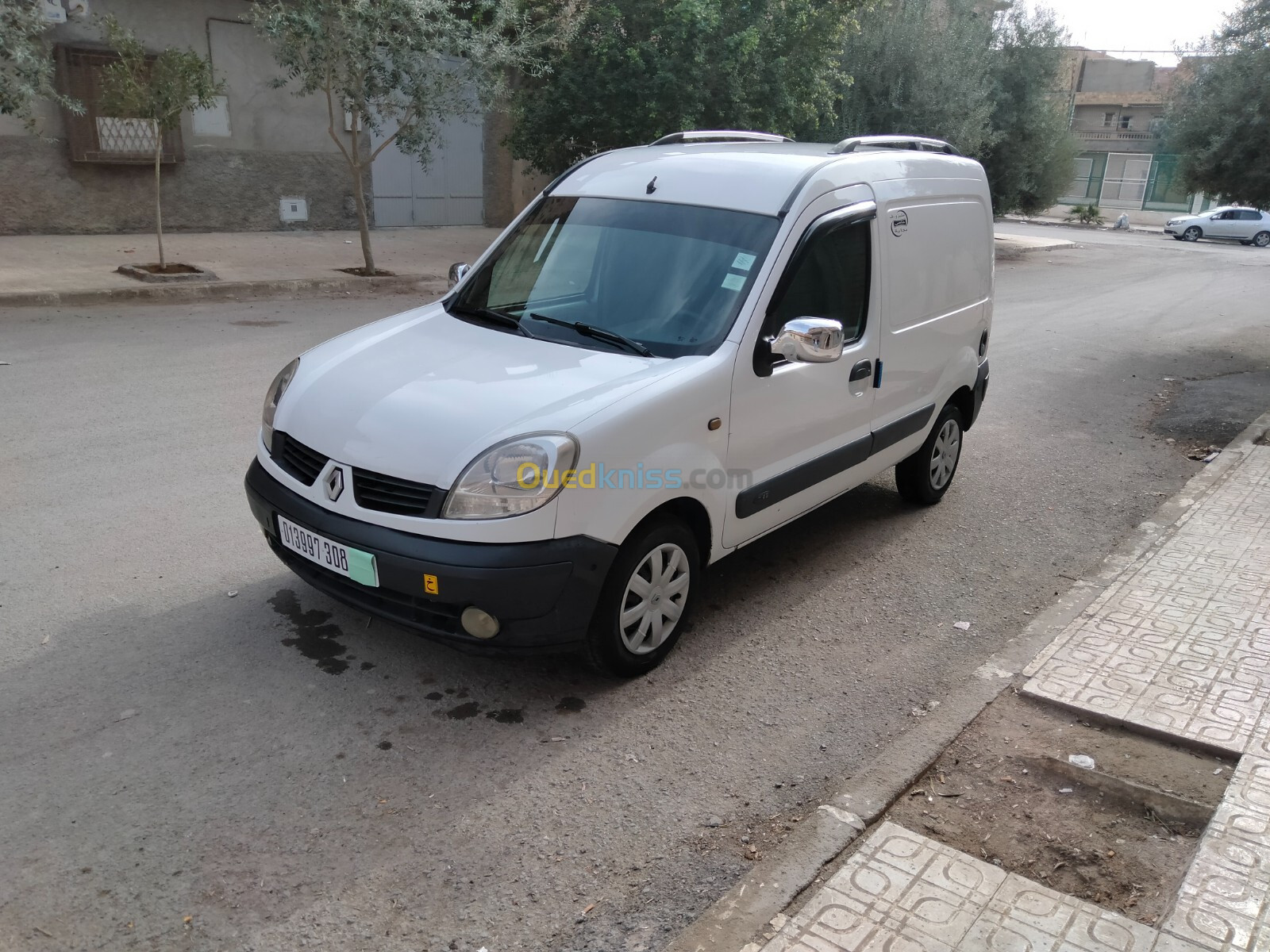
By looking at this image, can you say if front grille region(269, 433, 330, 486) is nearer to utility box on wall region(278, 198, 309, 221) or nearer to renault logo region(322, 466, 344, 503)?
renault logo region(322, 466, 344, 503)

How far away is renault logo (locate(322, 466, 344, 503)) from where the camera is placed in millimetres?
3582

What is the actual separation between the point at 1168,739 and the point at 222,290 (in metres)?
11.7

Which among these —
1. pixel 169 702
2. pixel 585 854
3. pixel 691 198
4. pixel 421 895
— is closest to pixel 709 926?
pixel 585 854

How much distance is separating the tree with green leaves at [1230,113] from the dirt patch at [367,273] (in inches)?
423

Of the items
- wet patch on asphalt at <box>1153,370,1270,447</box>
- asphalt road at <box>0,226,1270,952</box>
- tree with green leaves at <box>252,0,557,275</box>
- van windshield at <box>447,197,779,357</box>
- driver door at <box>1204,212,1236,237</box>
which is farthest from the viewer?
driver door at <box>1204,212,1236,237</box>

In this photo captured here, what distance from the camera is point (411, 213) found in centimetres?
2039

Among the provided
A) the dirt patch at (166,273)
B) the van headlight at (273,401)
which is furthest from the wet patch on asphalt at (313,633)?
the dirt patch at (166,273)

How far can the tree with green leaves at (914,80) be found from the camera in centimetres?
2027

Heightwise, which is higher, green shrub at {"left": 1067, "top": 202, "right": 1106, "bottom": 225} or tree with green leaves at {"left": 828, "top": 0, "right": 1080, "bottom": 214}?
tree with green leaves at {"left": 828, "top": 0, "right": 1080, "bottom": 214}

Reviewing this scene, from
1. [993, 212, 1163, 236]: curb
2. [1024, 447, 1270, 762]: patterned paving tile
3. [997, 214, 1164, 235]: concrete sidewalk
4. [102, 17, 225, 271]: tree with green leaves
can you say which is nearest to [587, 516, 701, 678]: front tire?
[1024, 447, 1270, 762]: patterned paving tile

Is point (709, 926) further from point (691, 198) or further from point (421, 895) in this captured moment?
point (691, 198)

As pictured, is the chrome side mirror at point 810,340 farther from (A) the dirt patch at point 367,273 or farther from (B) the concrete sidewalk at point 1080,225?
(B) the concrete sidewalk at point 1080,225

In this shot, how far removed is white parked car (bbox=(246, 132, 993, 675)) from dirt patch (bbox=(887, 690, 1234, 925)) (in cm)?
124

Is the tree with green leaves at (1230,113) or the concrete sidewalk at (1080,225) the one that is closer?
the tree with green leaves at (1230,113)
